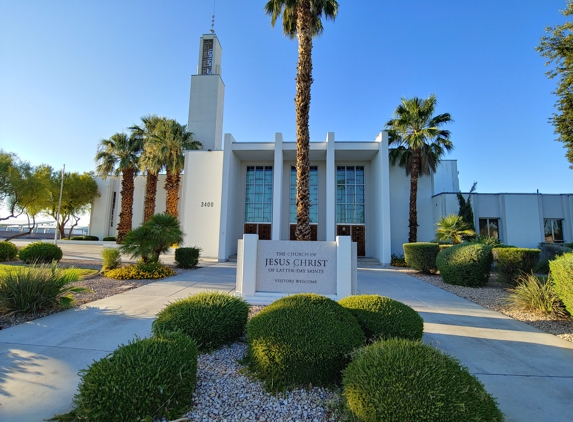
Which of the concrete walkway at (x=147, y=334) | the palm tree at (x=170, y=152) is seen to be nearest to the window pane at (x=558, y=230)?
the concrete walkway at (x=147, y=334)

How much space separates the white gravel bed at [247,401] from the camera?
260 centimetres

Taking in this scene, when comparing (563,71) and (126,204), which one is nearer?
(563,71)

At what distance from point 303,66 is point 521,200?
18212 millimetres

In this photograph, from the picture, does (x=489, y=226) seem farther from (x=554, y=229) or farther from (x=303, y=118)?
(x=303, y=118)

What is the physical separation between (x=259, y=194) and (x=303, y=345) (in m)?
18.1

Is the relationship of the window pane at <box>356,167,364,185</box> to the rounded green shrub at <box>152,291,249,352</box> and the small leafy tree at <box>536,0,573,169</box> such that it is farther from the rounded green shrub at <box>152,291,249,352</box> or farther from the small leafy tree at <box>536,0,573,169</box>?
the rounded green shrub at <box>152,291,249,352</box>

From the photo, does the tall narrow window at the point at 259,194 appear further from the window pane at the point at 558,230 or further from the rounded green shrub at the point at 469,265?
the window pane at the point at 558,230

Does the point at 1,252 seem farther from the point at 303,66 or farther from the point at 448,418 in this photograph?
the point at 448,418

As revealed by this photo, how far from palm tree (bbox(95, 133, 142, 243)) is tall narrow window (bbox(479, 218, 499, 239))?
27.4m

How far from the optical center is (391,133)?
19.9 meters

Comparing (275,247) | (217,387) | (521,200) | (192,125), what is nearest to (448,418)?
(217,387)

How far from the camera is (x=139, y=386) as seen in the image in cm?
241

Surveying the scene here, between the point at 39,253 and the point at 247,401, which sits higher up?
the point at 39,253

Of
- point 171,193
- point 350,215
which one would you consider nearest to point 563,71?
point 350,215
